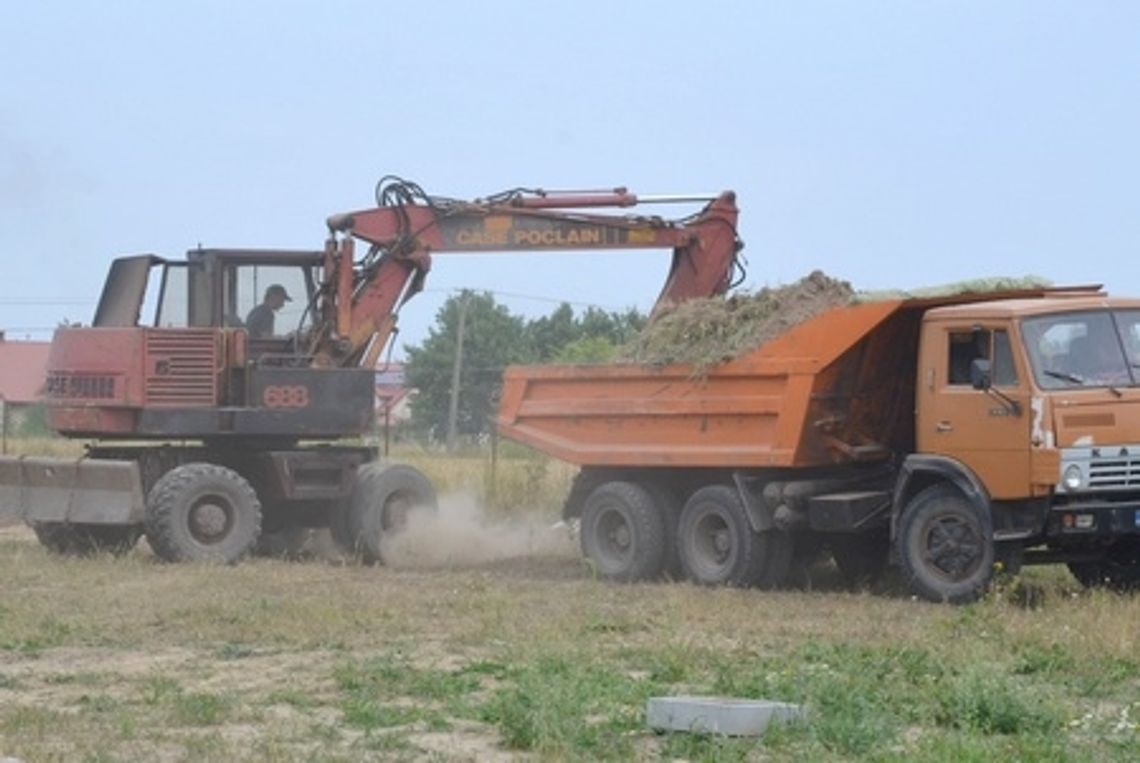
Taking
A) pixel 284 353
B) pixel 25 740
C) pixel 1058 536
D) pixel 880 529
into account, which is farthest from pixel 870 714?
pixel 284 353

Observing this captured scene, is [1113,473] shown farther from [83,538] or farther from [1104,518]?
[83,538]

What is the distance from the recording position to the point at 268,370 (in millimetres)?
23500

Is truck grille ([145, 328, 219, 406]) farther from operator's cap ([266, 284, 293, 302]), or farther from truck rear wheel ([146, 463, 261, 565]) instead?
operator's cap ([266, 284, 293, 302])

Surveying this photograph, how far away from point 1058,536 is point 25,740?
8.94 m

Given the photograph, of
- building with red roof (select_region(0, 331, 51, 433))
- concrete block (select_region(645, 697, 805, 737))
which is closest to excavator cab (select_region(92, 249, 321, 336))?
concrete block (select_region(645, 697, 805, 737))

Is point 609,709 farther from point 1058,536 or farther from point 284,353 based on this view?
point 284,353

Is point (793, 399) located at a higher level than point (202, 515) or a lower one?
higher

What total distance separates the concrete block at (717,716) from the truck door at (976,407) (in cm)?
682

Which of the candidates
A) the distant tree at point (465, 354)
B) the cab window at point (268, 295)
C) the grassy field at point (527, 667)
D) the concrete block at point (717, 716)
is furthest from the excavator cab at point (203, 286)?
the distant tree at point (465, 354)

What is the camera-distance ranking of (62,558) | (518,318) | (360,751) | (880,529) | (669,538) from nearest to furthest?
1. (360,751)
2. (880,529)
3. (669,538)
4. (62,558)
5. (518,318)

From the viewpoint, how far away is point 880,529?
19.5 m

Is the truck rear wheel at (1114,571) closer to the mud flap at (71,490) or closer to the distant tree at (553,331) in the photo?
the mud flap at (71,490)

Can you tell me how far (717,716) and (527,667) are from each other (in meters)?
2.73

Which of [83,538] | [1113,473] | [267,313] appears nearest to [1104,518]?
[1113,473]
